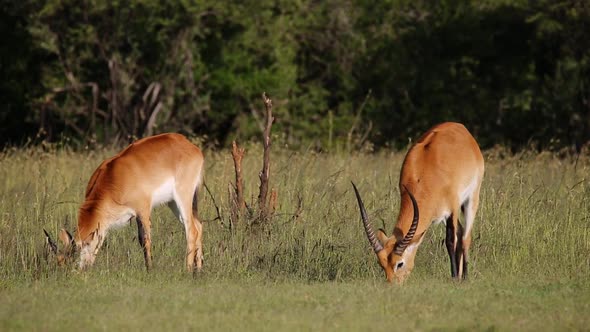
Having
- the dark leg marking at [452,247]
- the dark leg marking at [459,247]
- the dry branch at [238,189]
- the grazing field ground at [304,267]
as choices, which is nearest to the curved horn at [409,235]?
the grazing field ground at [304,267]

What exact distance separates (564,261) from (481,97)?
1486 cm

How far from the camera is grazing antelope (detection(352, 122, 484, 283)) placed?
28.2ft

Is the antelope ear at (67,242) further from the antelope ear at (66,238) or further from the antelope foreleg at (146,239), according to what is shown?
the antelope foreleg at (146,239)

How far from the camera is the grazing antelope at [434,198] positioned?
8.61m

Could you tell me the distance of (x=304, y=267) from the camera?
31.2 feet

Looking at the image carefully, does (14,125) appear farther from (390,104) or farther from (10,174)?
(10,174)

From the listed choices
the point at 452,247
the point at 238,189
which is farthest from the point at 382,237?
the point at 238,189

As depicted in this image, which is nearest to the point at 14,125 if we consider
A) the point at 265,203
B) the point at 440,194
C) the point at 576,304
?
the point at 265,203

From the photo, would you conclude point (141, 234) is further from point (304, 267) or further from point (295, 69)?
point (295, 69)

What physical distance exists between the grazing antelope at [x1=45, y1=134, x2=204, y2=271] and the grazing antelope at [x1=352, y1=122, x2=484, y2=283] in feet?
6.21

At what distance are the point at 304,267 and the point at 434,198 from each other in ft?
4.52

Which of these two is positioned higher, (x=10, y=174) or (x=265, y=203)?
(x=265, y=203)

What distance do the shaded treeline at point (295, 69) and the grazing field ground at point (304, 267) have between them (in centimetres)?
952

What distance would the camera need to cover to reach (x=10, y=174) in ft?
46.5
